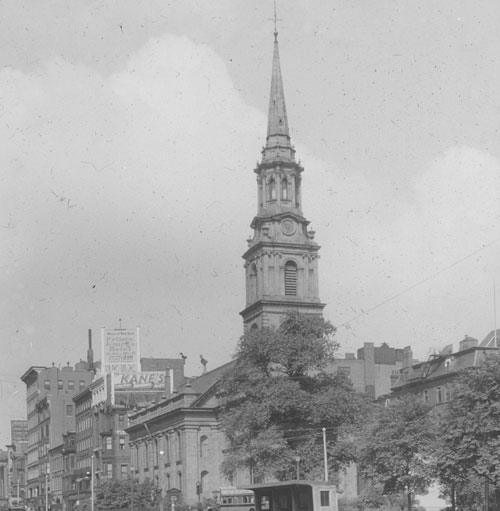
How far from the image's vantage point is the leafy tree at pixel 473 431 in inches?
2092

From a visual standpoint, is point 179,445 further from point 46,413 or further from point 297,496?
point 46,413

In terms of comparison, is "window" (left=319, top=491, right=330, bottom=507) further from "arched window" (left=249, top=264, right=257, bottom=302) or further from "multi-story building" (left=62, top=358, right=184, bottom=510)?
"multi-story building" (left=62, top=358, right=184, bottom=510)

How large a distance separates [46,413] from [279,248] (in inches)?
3211

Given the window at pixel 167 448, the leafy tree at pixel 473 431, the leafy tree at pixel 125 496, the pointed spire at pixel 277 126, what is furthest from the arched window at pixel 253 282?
the leafy tree at pixel 473 431

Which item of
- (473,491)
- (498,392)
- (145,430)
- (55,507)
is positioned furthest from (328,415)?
(55,507)

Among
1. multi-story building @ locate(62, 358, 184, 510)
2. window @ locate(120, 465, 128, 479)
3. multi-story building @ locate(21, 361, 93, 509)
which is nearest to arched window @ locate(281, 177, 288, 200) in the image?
multi-story building @ locate(62, 358, 184, 510)

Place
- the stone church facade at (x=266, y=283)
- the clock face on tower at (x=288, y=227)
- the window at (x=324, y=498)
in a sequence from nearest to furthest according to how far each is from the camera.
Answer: the window at (x=324, y=498)
the stone church facade at (x=266, y=283)
the clock face on tower at (x=288, y=227)

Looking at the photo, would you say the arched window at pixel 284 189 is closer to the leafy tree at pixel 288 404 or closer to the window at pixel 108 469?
the leafy tree at pixel 288 404

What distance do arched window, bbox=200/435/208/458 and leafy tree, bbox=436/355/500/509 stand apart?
183 feet

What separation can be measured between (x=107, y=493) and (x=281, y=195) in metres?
35.9

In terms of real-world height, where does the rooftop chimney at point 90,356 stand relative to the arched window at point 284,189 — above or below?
below

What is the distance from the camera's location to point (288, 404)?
7262 centimetres

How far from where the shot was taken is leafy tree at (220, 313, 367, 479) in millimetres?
71812

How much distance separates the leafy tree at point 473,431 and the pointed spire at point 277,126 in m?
54.1
